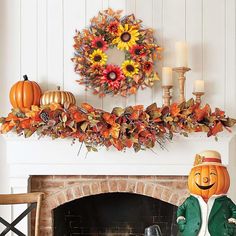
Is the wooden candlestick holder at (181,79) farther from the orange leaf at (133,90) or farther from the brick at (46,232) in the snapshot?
the brick at (46,232)

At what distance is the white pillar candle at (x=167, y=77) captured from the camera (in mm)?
3490

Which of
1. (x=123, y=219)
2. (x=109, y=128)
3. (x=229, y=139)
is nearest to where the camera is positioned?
(x=109, y=128)

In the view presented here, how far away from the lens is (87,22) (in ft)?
12.1

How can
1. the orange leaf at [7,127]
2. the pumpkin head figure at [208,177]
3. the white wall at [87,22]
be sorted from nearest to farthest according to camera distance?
1. the pumpkin head figure at [208,177]
2. the orange leaf at [7,127]
3. the white wall at [87,22]

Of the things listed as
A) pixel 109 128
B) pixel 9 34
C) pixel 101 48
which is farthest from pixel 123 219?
pixel 9 34

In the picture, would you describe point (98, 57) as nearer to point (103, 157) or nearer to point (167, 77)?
point (167, 77)

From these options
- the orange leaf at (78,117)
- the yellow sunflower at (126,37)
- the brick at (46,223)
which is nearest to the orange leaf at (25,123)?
the orange leaf at (78,117)

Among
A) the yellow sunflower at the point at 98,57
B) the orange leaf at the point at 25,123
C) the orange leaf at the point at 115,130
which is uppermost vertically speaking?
the yellow sunflower at the point at 98,57

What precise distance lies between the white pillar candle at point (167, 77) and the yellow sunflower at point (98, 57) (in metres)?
0.41

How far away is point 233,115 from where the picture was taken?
3.64 m

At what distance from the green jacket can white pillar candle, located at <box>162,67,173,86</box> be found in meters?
1.07

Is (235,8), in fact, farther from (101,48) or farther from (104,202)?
(104,202)

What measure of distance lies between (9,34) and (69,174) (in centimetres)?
107

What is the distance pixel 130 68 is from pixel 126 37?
218 millimetres
